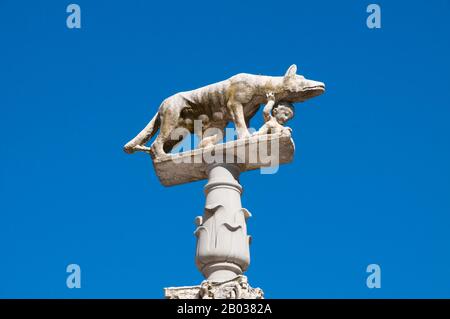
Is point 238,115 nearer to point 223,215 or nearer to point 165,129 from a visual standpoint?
point 165,129

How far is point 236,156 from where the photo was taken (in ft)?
49.2

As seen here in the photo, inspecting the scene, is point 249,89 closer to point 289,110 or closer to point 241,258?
point 289,110

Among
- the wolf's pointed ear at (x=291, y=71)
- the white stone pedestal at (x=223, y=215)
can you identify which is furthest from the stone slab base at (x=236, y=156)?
the wolf's pointed ear at (x=291, y=71)

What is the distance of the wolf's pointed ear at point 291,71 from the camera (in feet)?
50.6

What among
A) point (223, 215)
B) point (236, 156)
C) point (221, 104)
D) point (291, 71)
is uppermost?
point (291, 71)

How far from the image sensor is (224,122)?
15797 mm

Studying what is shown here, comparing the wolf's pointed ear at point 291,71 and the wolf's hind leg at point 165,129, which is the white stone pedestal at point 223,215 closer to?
the wolf's hind leg at point 165,129

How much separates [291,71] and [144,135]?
3192mm

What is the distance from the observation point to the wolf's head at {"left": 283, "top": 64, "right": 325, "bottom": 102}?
1533cm

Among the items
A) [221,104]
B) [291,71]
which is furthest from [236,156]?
[291,71]

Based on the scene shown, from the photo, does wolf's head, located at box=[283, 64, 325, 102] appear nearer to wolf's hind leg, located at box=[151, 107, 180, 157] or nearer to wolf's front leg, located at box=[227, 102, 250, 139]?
wolf's front leg, located at box=[227, 102, 250, 139]

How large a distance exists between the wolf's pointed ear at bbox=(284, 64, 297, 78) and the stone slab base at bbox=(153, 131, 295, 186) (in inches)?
50.8

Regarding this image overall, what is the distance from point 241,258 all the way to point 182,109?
3622 mm
